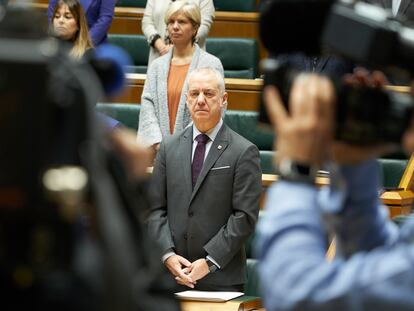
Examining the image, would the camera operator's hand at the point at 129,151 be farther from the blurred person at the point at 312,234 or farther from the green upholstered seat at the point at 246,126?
the green upholstered seat at the point at 246,126

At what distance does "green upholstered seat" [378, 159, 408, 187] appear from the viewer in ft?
16.2

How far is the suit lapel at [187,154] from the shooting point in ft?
12.9

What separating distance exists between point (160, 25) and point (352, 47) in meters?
5.07

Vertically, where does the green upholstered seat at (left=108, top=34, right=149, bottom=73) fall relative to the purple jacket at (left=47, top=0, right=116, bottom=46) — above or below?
Result: below

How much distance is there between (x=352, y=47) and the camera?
39.8 inches

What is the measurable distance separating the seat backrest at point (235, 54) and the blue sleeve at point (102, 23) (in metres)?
0.66

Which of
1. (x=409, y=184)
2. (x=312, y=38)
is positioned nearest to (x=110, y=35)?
(x=409, y=184)

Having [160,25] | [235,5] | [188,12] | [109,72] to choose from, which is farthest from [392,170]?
[109,72]

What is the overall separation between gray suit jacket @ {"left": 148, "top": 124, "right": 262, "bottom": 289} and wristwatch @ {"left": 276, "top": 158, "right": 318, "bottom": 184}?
2735 mm

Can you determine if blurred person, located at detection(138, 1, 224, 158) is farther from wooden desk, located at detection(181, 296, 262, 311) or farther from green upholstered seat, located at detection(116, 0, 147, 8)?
green upholstered seat, located at detection(116, 0, 147, 8)

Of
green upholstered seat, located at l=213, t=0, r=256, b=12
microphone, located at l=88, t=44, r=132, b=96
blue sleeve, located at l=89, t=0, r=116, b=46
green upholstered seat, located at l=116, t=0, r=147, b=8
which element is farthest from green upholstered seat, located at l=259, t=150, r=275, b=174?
microphone, located at l=88, t=44, r=132, b=96

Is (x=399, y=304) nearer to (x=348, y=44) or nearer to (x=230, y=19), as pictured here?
(x=348, y=44)

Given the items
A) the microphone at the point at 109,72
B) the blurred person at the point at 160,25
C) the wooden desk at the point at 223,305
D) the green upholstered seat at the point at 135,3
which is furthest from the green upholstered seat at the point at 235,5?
the microphone at the point at 109,72

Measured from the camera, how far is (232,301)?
350 centimetres
